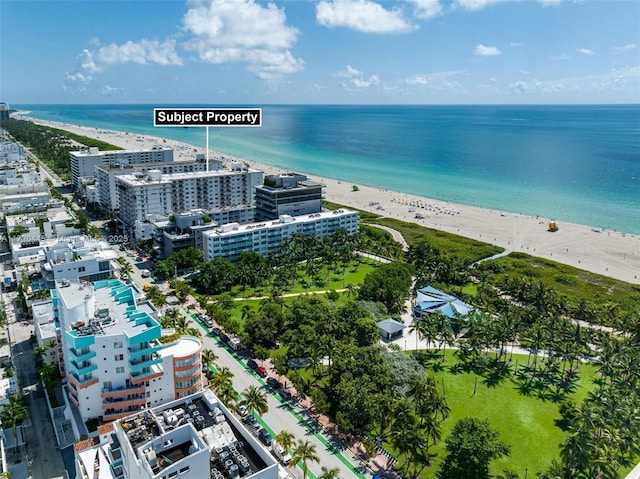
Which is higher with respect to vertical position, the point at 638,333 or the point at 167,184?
the point at 167,184

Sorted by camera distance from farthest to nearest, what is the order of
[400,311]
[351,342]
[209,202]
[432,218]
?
[432,218] < [209,202] < [400,311] < [351,342]

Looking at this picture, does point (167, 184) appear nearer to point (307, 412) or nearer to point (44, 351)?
point (44, 351)

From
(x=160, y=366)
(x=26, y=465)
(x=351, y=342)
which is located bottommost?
→ (x=26, y=465)

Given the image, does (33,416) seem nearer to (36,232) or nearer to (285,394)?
(285,394)

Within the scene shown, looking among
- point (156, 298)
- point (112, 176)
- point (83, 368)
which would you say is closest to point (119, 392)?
point (83, 368)

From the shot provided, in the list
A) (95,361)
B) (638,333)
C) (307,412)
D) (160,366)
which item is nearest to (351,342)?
(307,412)

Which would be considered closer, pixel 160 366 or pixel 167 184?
pixel 160 366

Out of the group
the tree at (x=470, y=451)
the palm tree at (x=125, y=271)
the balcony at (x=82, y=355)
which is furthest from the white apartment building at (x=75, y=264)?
the tree at (x=470, y=451)
